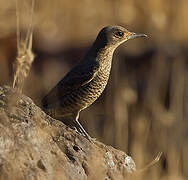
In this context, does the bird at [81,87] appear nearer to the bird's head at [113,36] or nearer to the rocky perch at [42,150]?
the bird's head at [113,36]

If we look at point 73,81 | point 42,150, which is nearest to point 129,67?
point 73,81

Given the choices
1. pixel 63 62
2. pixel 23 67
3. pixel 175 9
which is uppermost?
pixel 23 67

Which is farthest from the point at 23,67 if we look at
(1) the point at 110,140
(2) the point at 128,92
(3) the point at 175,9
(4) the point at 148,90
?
(3) the point at 175,9

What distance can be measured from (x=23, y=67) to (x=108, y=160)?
3.32ft

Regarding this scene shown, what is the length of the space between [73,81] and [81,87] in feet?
0.38

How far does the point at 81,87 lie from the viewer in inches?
350

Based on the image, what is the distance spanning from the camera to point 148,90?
1221 centimetres

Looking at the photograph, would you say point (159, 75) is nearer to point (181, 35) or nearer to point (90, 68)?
point (181, 35)

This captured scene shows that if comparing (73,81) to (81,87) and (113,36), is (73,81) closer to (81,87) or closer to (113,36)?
(81,87)

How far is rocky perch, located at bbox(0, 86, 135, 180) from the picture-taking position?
19.2ft

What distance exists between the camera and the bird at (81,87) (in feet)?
28.7

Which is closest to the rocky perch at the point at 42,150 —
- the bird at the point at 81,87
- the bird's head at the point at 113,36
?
the bird at the point at 81,87

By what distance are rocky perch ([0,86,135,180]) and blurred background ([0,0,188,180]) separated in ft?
3.19

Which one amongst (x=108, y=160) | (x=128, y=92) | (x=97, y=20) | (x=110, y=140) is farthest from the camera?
(x=97, y=20)
